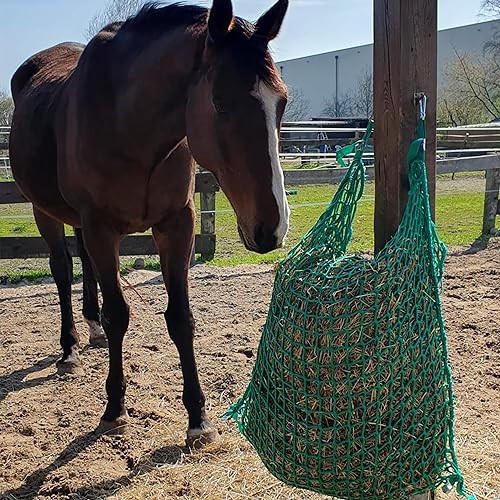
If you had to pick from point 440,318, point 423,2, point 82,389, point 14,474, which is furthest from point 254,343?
point 423,2

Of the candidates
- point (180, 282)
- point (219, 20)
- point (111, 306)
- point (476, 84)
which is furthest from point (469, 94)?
point (219, 20)

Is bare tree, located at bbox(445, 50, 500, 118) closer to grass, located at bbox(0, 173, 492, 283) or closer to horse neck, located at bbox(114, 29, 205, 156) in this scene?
grass, located at bbox(0, 173, 492, 283)

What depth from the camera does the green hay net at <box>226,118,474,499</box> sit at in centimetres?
166

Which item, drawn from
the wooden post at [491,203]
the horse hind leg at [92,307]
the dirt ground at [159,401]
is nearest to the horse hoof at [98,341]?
the horse hind leg at [92,307]

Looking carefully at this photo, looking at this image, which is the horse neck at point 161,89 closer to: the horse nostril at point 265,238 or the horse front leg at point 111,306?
the horse front leg at point 111,306

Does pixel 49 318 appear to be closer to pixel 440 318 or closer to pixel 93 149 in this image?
pixel 93 149

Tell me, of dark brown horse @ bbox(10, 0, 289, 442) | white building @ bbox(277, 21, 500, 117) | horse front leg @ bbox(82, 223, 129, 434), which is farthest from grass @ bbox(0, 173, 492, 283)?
white building @ bbox(277, 21, 500, 117)

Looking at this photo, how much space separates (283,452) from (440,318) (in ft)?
2.12

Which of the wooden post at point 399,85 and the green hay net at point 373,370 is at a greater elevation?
the wooden post at point 399,85

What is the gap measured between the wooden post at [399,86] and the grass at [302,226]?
500 cm

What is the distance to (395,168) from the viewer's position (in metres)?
1.79

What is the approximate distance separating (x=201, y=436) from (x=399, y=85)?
2.08m

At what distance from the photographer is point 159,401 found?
11.7 feet

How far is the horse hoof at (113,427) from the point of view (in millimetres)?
3170
